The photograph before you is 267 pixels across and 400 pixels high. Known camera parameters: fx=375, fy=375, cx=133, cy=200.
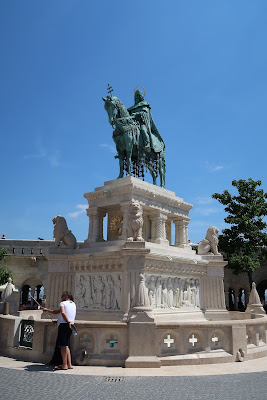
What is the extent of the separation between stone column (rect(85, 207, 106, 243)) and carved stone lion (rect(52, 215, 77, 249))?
2.82 feet

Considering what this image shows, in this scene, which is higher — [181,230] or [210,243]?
[181,230]

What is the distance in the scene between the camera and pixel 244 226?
1205 inches

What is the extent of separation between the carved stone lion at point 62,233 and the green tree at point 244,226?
17.0 meters

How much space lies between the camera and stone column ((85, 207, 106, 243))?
1711 cm

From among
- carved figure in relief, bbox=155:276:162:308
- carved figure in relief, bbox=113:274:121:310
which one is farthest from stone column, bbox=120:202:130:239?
carved figure in relief, bbox=155:276:162:308

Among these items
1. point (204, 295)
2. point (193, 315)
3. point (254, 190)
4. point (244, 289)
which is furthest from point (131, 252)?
point (244, 289)

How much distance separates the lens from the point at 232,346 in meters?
9.95

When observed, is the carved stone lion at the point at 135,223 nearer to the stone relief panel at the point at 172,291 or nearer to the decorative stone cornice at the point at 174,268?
the decorative stone cornice at the point at 174,268

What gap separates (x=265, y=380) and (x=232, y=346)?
2132 mm

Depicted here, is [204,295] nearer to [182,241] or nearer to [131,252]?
[182,241]

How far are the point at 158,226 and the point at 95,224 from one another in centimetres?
291

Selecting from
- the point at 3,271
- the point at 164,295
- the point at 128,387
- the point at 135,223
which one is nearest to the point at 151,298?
the point at 164,295

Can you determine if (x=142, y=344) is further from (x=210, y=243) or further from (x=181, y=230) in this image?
(x=181, y=230)

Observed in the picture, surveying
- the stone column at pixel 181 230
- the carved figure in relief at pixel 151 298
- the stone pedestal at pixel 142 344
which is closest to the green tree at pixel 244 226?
the stone column at pixel 181 230
